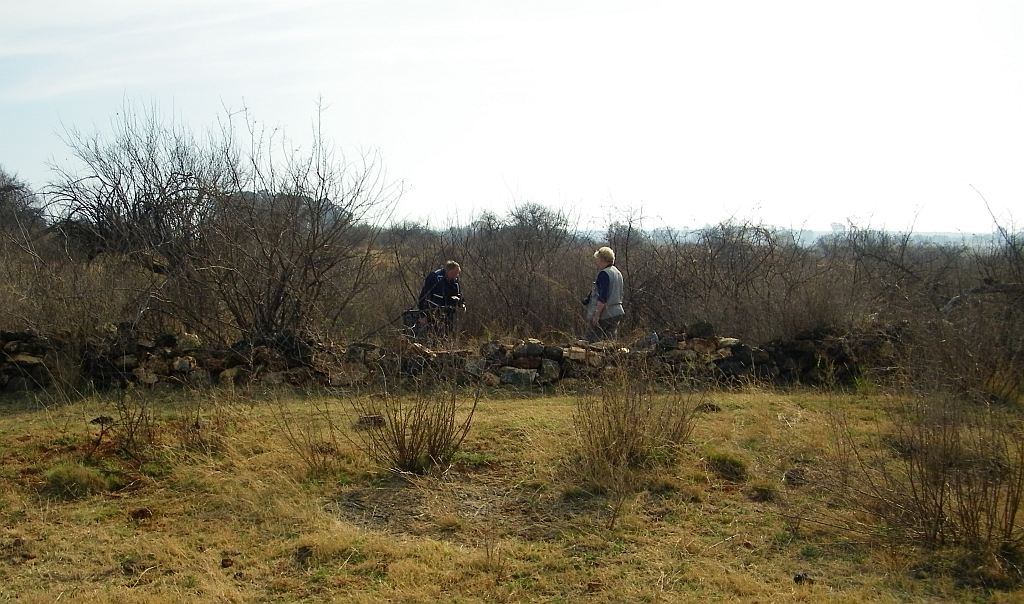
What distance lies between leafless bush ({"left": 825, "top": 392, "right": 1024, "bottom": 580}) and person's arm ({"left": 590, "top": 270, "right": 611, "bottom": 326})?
4805 mm

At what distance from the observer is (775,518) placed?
16.0ft

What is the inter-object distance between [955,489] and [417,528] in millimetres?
3044

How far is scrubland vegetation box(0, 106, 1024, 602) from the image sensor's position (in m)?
4.14

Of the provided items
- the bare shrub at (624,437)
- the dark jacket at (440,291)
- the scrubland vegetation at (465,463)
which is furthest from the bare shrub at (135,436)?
the dark jacket at (440,291)

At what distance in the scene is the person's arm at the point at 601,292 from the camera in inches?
363

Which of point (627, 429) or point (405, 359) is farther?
point (405, 359)

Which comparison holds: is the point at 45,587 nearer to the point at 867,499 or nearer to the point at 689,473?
the point at 689,473

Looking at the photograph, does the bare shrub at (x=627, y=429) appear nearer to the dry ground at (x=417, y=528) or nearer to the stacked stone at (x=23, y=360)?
the dry ground at (x=417, y=528)

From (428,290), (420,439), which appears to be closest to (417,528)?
(420,439)

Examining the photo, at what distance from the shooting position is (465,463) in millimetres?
5855

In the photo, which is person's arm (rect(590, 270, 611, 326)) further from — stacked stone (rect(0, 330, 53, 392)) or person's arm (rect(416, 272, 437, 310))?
stacked stone (rect(0, 330, 53, 392))

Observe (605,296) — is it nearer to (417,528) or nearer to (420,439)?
(420,439)

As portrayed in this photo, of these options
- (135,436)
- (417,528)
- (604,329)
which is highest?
(604,329)

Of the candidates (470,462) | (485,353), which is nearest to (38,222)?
(485,353)
